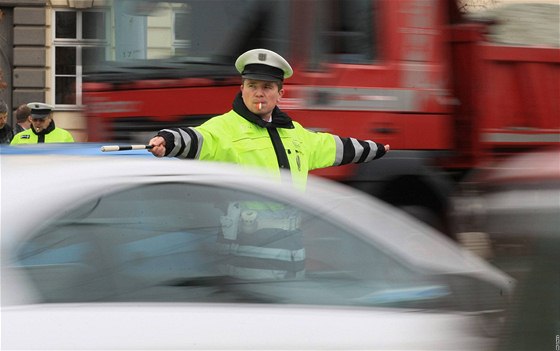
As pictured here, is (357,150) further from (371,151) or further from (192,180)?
(192,180)

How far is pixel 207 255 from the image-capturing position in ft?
11.3

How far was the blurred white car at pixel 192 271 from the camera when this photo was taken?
10.4 ft

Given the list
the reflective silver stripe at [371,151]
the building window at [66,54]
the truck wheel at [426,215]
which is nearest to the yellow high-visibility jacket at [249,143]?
the reflective silver stripe at [371,151]

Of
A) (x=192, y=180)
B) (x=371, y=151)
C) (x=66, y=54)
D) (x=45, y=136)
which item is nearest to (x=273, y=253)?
(x=192, y=180)

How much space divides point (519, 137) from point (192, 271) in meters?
A: 5.89

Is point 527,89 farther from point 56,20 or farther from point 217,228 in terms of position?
point 56,20

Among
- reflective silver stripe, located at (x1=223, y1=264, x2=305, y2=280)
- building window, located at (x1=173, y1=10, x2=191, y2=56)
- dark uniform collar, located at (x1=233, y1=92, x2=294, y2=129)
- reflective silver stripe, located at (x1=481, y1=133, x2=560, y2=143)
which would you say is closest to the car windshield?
reflective silver stripe, located at (x1=223, y1=264, x2=305, y2=280)

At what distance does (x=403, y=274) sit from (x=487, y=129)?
5.28 meters

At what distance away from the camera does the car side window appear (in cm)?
328

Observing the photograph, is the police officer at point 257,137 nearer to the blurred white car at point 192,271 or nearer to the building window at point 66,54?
the blurred white car at point 192,271

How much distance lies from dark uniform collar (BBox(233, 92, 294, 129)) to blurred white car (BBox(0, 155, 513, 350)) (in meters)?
1.34

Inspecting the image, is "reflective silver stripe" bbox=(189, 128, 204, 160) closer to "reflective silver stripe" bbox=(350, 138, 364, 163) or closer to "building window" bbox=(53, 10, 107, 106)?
"reflective silver stripe" bbox=(350, 138, 364, 163)

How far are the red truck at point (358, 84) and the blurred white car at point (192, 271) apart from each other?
397 centimetres

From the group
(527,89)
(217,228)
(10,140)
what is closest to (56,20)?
(10,140)
